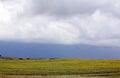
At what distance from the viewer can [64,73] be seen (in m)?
69.3

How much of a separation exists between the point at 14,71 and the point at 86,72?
15678mm

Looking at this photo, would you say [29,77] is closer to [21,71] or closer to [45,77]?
[45,77]

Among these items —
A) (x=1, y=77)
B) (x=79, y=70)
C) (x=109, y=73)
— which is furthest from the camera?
(x=79, y=70)

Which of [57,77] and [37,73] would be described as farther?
[37,73]

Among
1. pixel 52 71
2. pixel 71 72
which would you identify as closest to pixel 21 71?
pixel 52 71

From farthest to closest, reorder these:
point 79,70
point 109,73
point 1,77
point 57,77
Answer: point 79,70 → point 109,73 → point 57,77 → point 1,77

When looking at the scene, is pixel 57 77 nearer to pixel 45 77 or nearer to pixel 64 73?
pixel 45 77

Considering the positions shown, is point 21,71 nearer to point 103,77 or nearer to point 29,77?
point 29,77

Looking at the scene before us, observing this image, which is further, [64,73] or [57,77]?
[64,73]

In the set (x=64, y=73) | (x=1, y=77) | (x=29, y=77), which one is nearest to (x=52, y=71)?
(x=64, y=73)

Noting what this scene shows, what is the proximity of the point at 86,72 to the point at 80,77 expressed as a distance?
9.74 m

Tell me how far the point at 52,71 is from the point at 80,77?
12.1 meters

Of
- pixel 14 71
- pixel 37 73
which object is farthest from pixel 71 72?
pixel 14 71

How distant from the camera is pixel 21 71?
73.5m
